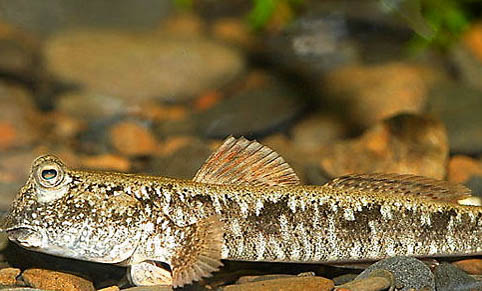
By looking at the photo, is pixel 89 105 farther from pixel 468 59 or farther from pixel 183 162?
pixel 468 59

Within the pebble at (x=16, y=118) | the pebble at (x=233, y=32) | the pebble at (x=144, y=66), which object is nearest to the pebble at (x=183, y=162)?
the pebble at (x=16, y=118)

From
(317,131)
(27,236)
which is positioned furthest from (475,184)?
(27,236)

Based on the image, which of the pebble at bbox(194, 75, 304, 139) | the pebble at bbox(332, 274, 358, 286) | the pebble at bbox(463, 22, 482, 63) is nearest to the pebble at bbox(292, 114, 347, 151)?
the pebble at bbox(194, 75, 304, 139)

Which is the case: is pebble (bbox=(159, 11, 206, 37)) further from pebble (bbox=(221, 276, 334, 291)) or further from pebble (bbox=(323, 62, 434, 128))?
pebble (bbox=(221, 276, 334, 291))

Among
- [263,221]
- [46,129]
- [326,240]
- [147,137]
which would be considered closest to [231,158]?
[263,221]

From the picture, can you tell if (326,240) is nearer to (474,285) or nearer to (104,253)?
(474,285)
